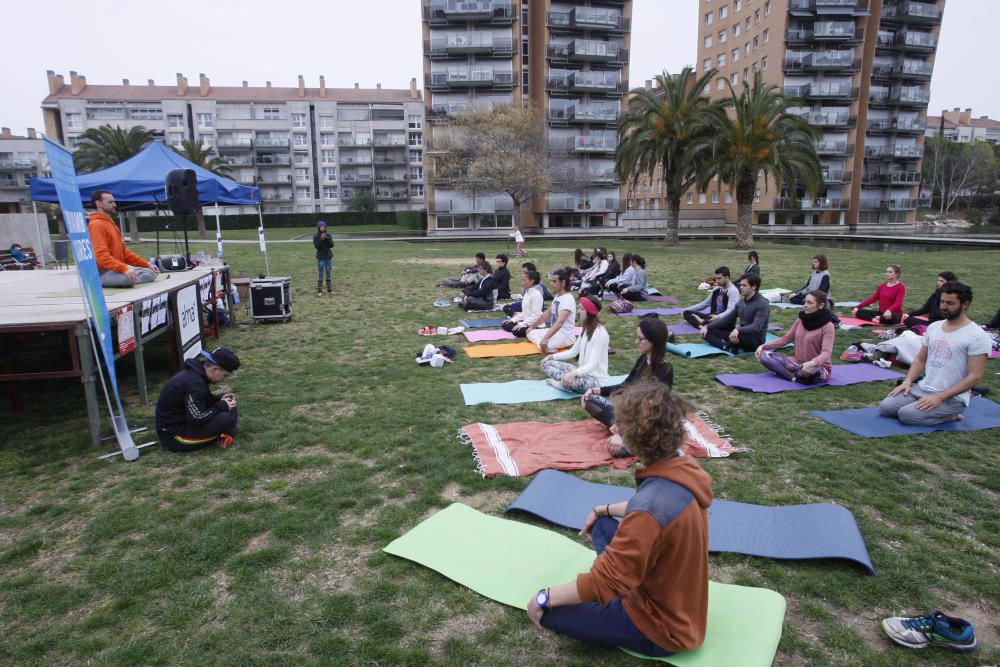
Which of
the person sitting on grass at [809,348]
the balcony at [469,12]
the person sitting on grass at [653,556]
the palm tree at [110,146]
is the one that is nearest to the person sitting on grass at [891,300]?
the person sitting on grass at [809,348]

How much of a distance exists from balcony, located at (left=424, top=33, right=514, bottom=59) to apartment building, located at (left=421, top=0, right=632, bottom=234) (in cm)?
9

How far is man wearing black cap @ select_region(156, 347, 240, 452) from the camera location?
5531 millimetres

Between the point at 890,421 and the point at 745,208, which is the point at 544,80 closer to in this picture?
the point at 745,208

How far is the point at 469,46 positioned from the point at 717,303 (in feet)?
157

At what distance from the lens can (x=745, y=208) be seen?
32344 millimetres

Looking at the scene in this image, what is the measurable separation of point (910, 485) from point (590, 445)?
2.70 meters

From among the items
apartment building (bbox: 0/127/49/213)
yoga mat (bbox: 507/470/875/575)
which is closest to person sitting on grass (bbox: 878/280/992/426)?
yoga mat (bbox: 507/470/875/575)

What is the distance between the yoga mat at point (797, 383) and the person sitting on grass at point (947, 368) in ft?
4.24

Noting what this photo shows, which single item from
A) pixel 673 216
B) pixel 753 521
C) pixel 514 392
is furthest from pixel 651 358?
pixel 673 216

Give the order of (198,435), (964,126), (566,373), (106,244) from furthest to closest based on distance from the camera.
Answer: (964,126)
(106,244)
(566,373)
(198,435)

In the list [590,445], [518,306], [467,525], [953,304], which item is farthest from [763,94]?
[467,525]

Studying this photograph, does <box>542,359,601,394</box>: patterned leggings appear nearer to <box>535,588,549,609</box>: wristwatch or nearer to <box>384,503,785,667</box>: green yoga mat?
<box>384,503,785,667</box>: green yoga mat

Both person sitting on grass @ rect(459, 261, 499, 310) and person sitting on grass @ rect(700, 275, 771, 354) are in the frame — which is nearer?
person sitting on grass @ rect(700, 275, 771, 354)

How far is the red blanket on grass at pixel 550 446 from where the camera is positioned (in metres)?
5.28
